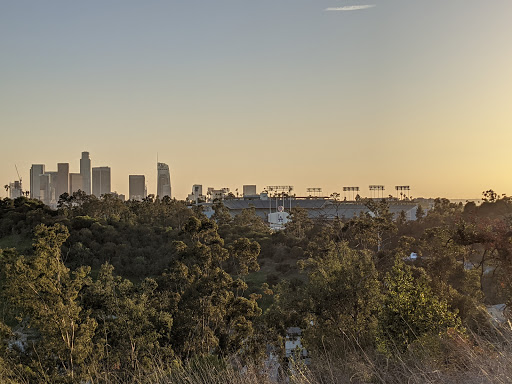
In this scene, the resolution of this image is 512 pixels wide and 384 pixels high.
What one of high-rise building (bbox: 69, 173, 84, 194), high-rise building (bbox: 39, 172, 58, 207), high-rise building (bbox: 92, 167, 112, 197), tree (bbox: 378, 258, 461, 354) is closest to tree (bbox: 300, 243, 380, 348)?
tree (bbox: 378, 258, 461, 354)

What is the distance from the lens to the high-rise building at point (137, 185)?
424ft

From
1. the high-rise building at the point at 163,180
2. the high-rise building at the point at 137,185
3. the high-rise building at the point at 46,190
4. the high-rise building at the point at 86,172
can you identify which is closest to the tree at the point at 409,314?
the high-rise building at the point at 163,180

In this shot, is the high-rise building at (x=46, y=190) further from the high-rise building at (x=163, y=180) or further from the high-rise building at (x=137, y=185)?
the high-rise building at (x=163, y=180)

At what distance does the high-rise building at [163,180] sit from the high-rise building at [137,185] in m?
10.2

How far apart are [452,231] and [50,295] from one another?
11.8m

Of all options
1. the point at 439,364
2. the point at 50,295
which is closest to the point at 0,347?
the point at 50,295

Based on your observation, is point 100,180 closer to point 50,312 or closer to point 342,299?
point 50,312

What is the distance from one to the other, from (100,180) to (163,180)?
52.9 ft

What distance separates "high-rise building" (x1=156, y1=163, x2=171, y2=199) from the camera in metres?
117

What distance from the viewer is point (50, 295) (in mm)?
14891

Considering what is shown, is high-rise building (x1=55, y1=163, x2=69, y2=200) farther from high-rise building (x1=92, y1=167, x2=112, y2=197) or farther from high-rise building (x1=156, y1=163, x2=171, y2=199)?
high-rise building (x1=156, y1=163, x2=171, y2=199)

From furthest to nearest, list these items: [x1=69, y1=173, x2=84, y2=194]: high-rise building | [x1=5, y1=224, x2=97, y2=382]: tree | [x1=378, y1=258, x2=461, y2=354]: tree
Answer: [x1=69, y1=173, x2=84, y2=194]: high-rise building, [x1=5, y1=224, x2=97, y2=382]: tree, [x1=378, y1=258, x2=461, y2=354]: tree

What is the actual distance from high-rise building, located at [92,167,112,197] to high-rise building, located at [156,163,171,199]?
1366 cm

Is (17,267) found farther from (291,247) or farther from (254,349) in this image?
(291,247)
